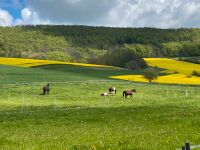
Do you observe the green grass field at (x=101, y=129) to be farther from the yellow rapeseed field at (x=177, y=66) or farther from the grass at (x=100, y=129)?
the yellow rapeseed field at (x=177, y=66)

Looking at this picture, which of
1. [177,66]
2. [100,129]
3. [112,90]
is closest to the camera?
[100,129]

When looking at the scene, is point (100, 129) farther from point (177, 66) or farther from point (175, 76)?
point (177, 66)

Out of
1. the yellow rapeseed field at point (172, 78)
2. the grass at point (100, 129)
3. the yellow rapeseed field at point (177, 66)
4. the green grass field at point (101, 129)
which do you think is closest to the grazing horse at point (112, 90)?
the green grass field at point (101, 129)

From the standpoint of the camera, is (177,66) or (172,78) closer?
(172,78)

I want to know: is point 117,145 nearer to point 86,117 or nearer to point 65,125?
point 65,125

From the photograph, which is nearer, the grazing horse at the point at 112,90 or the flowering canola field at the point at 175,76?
the grazing horse at the point at 112,90

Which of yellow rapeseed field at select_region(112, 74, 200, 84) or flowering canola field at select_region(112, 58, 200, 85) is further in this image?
flowering canola field at select_region(112, 58, 200, 85)

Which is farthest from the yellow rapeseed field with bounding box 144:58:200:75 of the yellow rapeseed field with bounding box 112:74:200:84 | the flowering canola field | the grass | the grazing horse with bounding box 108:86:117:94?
the grass

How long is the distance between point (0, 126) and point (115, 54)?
131 metres

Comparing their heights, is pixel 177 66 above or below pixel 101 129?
above

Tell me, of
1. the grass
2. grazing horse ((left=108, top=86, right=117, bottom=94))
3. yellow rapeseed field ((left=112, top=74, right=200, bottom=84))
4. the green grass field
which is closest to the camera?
the green grass field

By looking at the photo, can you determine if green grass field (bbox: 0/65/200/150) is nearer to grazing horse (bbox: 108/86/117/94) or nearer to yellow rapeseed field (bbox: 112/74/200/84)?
grazing horse (bbox: 108/86/117/94)

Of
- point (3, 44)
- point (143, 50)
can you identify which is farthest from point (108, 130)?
point (3, 44)

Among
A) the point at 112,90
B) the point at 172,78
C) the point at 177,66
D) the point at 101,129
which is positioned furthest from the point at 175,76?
the point at 101,129
